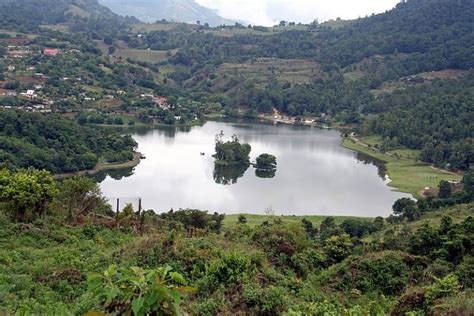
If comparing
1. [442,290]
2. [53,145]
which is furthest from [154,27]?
[442,290]

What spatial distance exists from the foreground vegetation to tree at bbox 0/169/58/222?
2 centimetres

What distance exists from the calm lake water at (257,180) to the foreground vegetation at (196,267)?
52.2ft

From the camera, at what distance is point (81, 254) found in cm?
893

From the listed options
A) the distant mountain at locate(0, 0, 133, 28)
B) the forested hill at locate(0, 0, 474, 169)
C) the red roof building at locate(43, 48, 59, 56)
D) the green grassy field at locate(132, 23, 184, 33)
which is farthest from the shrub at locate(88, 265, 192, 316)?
the green grassy field at locate(132, 23, 184, 33)

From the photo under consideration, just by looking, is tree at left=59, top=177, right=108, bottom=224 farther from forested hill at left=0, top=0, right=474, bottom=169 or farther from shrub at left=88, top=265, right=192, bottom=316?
forested hill at left=0, top=0, right=474, bottom=169

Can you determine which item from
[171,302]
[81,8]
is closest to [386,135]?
[171,302]

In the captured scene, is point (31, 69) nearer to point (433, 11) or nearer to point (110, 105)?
point (110, 105)

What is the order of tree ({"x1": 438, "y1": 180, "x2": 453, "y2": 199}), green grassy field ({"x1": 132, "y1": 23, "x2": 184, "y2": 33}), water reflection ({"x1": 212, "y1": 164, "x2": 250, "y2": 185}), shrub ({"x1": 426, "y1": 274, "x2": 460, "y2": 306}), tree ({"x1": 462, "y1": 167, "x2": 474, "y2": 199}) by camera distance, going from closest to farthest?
shrub ({"x1": 426, "y1": 274, "x2": 460, "y2": 306}) < tree ({"x1": 462, "y1": 167, "x2": 474, "y2": 199}) < tree ({"x1": 438, "y1": 180, "x2": 453, "y2": 199}) < water reflection ({"x1": 212, "y1": 164, "x2": 250, "y2": 185}) < green grassy field ({"x1": 132, "y1": 23, "x2": 184, "y2": 33})

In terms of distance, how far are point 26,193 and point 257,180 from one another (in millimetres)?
26616

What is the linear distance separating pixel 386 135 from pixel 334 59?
120 feet

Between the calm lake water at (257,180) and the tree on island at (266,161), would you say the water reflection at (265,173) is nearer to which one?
the calm lake water at (257,180)

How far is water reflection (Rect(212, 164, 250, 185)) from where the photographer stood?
122 ft

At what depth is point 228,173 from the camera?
129ft

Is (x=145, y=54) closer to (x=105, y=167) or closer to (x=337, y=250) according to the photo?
(x=105, y=167)
